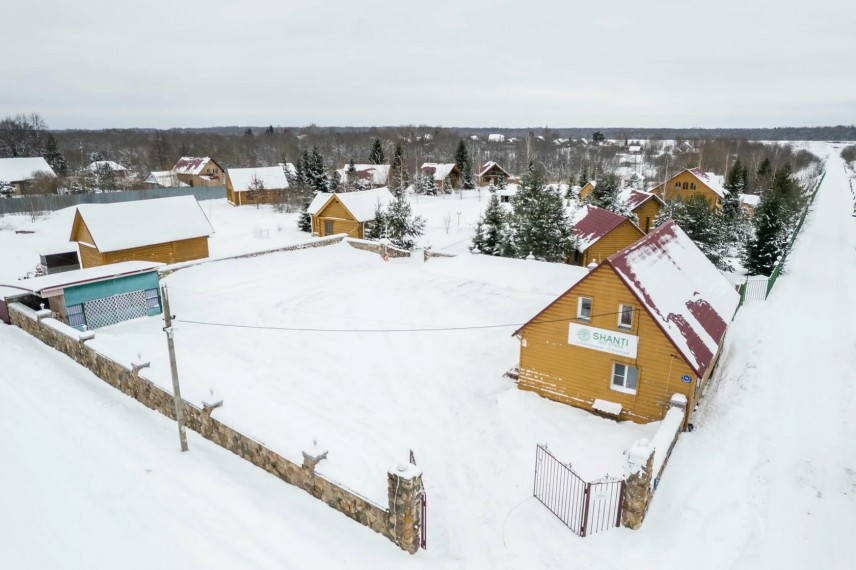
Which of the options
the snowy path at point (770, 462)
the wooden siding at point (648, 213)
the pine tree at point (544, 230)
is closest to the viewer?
the snowy path at point (770, 462)

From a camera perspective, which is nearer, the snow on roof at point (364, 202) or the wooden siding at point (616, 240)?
the wooden siding at point (616, 240)

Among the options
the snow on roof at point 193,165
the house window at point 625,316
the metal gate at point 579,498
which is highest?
the snow on roof at point 193,165

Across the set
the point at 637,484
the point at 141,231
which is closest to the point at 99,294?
the point at 141,231

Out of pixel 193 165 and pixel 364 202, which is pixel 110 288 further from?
pixel 193 165

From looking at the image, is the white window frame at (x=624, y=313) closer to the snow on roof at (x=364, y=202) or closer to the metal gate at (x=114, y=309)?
the metal gate at (x=114, y=309)

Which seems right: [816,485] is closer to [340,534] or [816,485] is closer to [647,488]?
[647,488]

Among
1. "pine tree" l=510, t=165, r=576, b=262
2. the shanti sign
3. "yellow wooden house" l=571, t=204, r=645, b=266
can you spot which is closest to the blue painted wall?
the shanti sign

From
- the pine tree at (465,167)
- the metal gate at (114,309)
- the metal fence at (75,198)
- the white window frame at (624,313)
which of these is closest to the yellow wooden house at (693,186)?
the pine tree at (465,167)
